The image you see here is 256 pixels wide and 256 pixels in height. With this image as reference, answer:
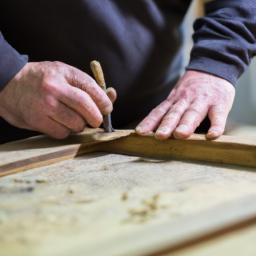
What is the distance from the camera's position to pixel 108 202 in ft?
1.87

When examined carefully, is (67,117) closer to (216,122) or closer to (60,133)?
(60,133)

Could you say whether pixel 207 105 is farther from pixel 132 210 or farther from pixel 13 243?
pixel 13 243

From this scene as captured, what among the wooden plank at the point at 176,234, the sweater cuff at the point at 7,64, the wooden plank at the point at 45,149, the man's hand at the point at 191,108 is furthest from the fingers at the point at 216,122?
the sweater cuff at the point at 7,64

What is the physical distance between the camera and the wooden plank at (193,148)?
774mm

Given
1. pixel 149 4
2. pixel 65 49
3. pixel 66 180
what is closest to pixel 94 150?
pixel 66 180

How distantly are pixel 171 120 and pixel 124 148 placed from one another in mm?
176

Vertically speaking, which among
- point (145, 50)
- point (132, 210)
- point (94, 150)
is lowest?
point (94, 150)

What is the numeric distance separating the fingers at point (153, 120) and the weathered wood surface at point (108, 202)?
0.15 metres

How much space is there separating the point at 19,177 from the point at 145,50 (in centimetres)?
92

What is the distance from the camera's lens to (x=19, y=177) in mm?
780

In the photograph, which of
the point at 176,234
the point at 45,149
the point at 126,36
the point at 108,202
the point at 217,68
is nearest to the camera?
the point at 176,234

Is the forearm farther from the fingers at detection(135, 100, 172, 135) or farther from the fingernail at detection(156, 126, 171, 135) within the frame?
the fingernail at detection(156, 126, 171, 135)

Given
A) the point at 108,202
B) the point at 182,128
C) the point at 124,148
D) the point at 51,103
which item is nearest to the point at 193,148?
the point at 182,128

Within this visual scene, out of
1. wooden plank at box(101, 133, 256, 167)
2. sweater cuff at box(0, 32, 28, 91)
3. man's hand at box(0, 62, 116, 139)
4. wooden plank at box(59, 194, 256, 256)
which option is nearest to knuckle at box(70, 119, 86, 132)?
man's hand at box(0, 62, 116, 139)
